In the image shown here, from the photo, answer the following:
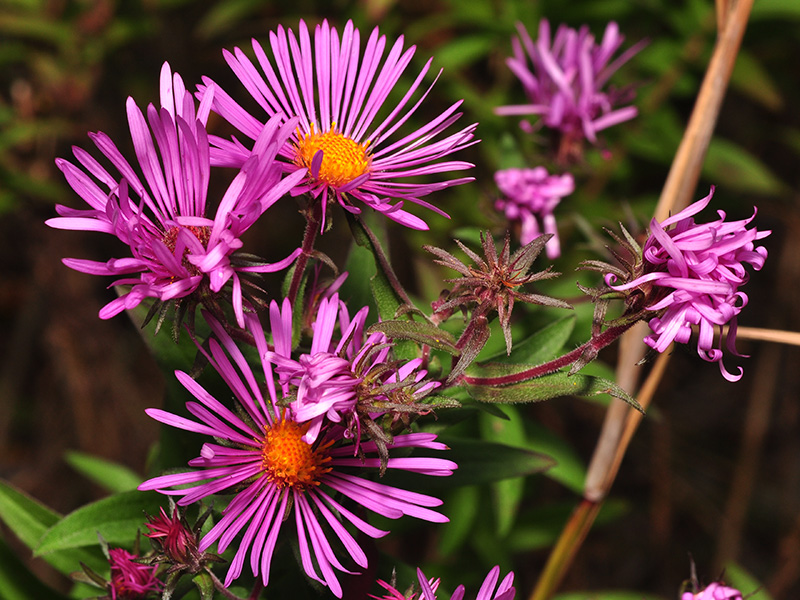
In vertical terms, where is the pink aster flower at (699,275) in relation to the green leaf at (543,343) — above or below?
above

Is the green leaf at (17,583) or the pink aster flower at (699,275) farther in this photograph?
the green leaf at (17,583)

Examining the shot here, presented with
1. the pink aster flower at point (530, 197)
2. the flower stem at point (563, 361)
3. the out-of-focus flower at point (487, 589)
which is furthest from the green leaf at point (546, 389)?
the pink aster flower at point (530, 197)

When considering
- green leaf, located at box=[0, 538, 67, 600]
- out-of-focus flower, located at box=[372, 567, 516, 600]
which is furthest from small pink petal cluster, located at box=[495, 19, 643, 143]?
green leaf, located at box=[0, 538, 67, 600]

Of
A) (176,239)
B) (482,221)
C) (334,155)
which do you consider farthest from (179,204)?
(482,221)

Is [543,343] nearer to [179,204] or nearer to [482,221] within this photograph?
[179,204]

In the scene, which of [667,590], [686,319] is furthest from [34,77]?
[667,590]

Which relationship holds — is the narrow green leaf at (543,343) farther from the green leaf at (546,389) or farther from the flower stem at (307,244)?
the flower stem at (307,244)
